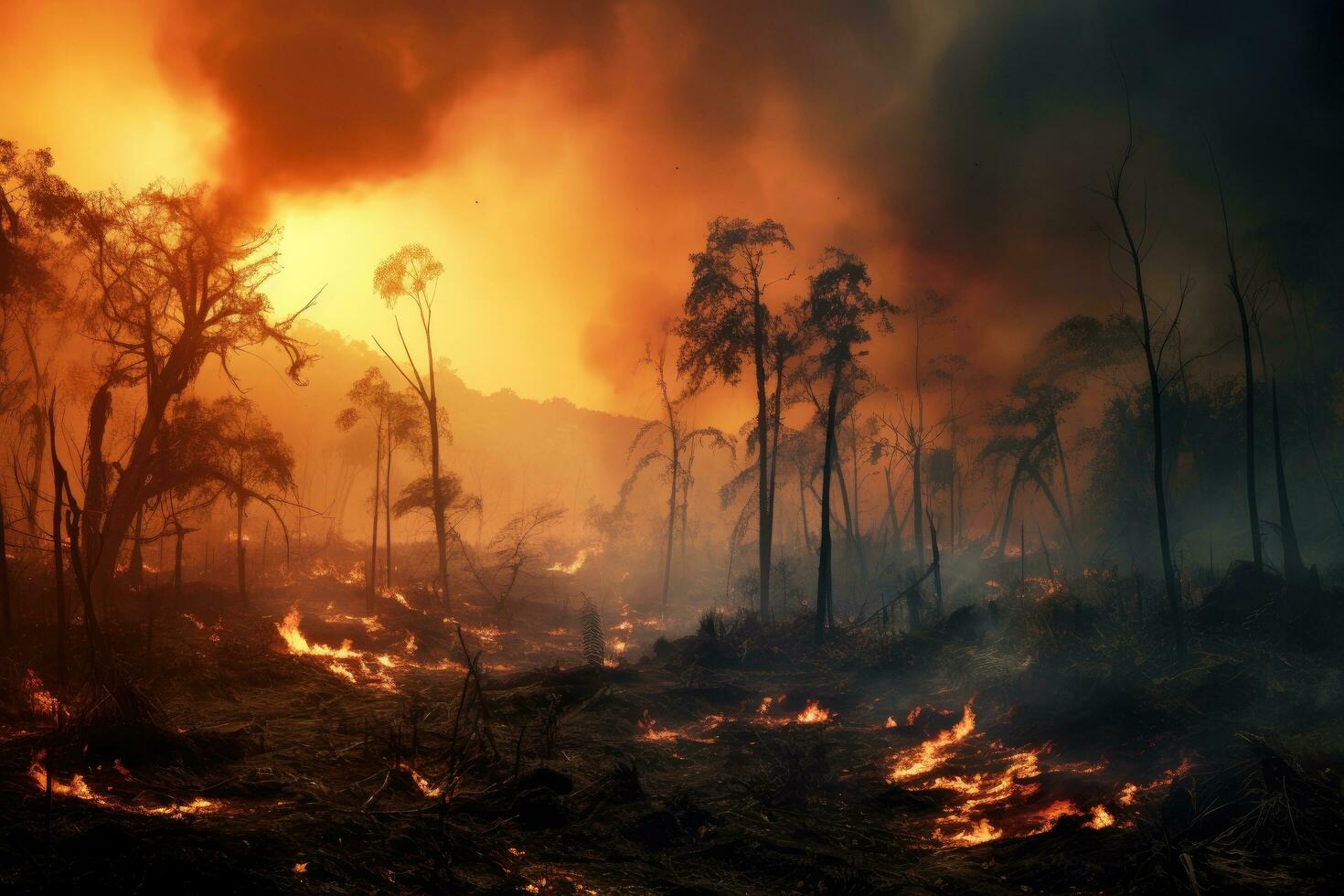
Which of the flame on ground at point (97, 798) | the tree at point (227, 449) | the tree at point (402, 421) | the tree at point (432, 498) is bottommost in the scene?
the flame on ground at point (97, 798)

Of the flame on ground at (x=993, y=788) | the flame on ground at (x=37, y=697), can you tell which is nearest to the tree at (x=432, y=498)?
the flame on ground at (x=37, y=697)

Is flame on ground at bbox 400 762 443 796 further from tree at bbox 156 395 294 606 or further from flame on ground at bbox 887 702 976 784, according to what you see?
tree at bbox 156 395 294 606

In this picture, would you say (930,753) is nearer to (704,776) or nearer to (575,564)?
(704,776)

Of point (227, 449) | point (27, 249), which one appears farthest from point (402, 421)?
point (27, 249)

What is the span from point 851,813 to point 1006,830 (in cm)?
188

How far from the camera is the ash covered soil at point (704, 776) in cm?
548

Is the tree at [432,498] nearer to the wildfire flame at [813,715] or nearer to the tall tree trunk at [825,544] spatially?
the tall tree trunk at [825,544]

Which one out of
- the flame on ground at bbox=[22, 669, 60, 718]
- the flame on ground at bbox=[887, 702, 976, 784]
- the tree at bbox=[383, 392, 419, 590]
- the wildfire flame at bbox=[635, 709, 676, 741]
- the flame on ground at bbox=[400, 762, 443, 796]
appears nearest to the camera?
the flame on ground at bbox=[400, 762, 443, 796]

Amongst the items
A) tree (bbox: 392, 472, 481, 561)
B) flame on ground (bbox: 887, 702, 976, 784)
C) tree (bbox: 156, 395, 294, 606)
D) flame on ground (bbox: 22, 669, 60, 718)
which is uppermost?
tree (bbox: 156, 395, 294, 606)

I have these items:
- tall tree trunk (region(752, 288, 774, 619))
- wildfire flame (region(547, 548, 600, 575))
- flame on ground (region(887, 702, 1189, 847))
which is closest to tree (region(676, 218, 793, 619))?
tall tree trunk (region(752, 288, 774, 619))

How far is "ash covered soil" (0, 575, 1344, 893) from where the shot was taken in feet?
18.0

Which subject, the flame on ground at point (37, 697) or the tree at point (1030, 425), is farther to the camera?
the tree at point (1030, 425)

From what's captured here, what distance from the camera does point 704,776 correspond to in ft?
33.6

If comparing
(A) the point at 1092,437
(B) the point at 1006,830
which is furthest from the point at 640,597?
(B) the point at 1006,830
